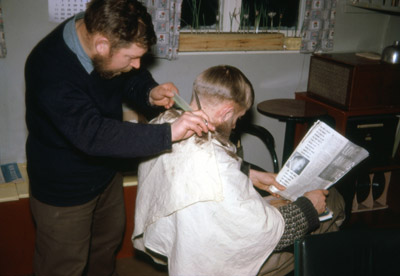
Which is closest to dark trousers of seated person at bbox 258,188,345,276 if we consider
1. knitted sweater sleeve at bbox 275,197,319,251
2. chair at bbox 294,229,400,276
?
knitted sweater sleeve at bbox 275,197,319,251

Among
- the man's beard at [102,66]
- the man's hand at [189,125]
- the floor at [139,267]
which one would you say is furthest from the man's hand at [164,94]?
the floor at [139,267]

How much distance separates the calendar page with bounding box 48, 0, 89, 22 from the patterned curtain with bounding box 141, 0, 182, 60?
1.25 feet

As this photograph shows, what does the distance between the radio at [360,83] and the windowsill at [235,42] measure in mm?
306

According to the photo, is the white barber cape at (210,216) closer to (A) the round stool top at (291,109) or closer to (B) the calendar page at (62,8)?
(A) the round stool top at (291,109)

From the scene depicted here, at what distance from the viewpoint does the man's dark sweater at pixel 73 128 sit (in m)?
1.25

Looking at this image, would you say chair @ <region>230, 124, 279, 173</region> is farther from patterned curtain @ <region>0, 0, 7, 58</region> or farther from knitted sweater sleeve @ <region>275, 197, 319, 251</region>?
patterned curtain @ <region>0, 0, 7, 58</region>

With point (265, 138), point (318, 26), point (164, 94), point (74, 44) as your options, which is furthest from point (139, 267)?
point (318, 26)

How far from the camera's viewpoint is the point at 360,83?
2.57 m

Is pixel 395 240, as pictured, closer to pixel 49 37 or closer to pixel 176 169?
pixel 176 169

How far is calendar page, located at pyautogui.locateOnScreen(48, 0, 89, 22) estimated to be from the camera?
7.38 feet

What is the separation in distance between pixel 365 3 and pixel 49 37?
95.0 inches

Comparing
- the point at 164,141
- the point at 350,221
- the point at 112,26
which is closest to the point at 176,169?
the point at 164,141

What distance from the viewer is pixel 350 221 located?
290cm

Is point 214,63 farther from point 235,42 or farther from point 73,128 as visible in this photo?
point 73,128
